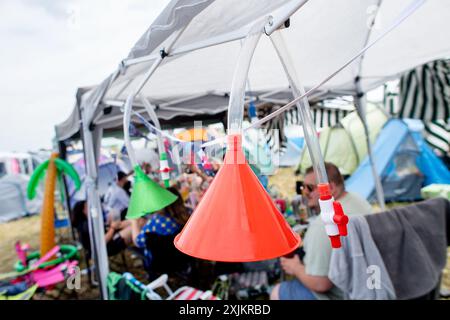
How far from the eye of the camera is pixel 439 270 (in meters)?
1.45

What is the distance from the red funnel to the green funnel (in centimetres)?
54

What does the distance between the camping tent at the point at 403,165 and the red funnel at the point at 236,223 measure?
4.47 metres

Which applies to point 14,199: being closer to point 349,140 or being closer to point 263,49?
point 263,49

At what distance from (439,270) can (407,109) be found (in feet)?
4.01

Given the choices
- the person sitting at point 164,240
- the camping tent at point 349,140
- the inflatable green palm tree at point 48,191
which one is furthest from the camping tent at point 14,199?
the camping tent at point 349,140

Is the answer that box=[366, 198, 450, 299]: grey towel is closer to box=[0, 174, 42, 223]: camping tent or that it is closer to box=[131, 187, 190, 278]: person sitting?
box=[131, 187, 190, 278]: person sitting

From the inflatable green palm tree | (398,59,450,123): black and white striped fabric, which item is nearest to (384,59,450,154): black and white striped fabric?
(398,59,450,123): black and white striped fabric

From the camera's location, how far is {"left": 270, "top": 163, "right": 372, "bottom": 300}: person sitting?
4.71ft

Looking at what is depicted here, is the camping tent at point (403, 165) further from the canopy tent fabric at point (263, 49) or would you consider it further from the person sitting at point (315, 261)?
the person sitting at point (315, 261)

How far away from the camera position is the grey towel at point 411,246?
4.49ft

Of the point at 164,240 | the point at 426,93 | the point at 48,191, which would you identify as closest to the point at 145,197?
the point at 164,240

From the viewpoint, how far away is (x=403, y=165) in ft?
15.0

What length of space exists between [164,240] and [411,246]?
65.8 inches

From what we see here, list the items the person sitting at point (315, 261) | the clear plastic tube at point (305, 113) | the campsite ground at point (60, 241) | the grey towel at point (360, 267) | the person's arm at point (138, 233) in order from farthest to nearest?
the campsite ground at point (60, 241) → the person's arm at point (138, 233) → the person sitting at point (315, 261) → the grey towel at point (360, 267) → the clear plastic tube at point (305, 113)
